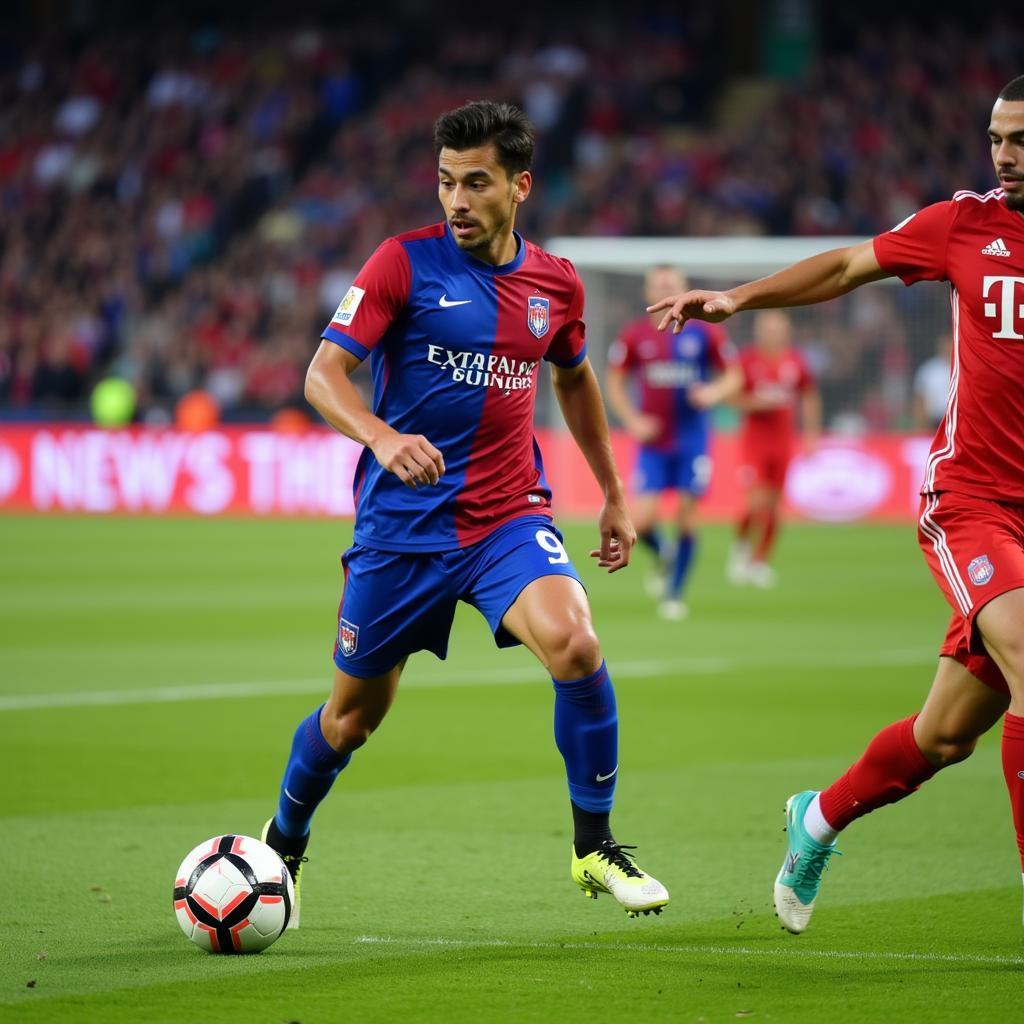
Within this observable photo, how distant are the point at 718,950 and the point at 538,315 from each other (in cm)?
191

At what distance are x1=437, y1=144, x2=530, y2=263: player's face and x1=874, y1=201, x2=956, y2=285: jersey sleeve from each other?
110 centimetres

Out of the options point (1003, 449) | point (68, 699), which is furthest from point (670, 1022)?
point (68, 699)

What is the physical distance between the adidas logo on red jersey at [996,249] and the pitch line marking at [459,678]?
6.45 metres

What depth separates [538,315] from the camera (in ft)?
19.2

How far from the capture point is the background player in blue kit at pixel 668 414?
15.5 meters

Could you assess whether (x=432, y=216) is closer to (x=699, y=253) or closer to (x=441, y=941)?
(x=699, y=253)

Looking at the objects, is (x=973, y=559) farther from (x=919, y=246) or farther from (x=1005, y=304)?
(x=919, y=246)

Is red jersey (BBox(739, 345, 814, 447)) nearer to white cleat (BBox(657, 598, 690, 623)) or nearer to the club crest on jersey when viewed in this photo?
white cleat (BBox(657, 598, 690, 623))

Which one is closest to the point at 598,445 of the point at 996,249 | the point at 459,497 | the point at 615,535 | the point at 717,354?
the point at 615,535

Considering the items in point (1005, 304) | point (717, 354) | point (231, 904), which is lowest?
point (717, 354)

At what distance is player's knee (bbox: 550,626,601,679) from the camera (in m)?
5.39

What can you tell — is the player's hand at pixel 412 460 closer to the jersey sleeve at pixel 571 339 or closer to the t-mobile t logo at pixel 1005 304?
the jersey sleeve at pixel 571 339

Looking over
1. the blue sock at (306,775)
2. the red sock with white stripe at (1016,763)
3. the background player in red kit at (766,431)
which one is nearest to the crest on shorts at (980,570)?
the red sock with white stripe at (1016,763)

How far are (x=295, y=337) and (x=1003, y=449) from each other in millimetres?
25423
